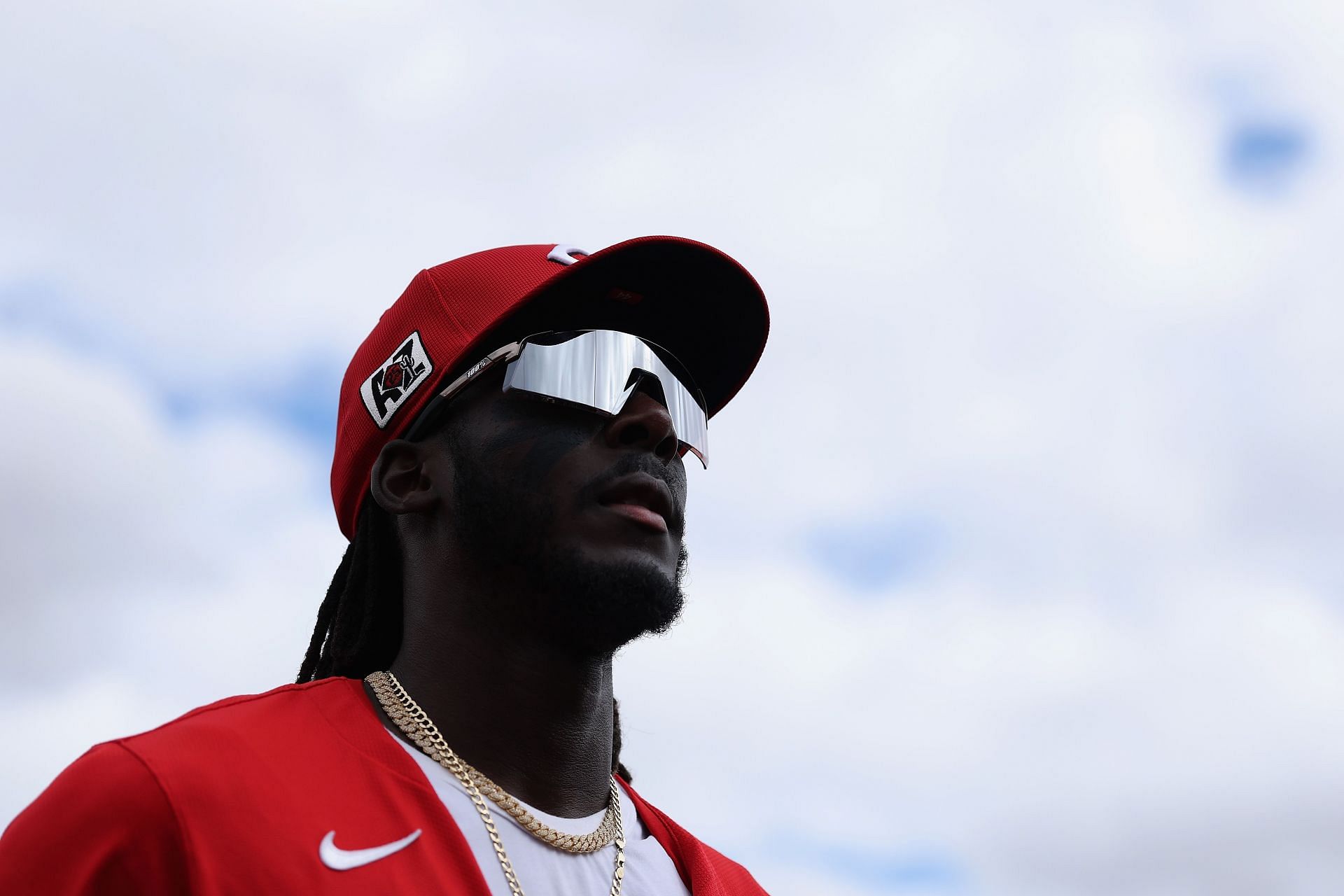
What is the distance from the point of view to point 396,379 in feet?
15.6

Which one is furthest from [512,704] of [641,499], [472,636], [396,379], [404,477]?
[396,379]

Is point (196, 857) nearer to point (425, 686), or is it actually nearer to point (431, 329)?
point (425, 686)

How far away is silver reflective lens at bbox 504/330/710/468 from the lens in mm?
4488

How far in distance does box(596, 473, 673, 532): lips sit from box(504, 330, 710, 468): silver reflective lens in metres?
0.26

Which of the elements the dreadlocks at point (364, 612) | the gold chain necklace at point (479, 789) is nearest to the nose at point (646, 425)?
the dreadlocks at point (364, 612)

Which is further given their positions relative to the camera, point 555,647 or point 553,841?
point 555,647

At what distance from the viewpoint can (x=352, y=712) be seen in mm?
4059

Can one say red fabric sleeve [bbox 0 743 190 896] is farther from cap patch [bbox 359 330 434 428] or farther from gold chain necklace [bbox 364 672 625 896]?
cap patch [bbox 359 330 434 428]

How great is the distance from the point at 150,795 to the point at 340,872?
0.51 m

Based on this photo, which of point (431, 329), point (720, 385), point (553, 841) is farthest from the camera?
point (720, 385)

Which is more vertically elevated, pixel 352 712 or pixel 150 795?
pixel 352 712

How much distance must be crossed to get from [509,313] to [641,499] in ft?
2.60

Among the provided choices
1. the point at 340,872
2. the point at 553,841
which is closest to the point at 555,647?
the point at 553,841

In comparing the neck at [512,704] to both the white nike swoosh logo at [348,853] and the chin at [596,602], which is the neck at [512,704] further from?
the white nike swoosh logo at [348,853]
